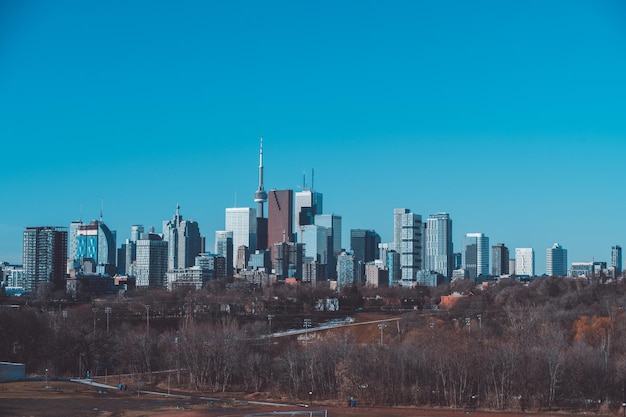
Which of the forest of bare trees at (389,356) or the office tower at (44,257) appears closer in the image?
the forest of bare trees at (389,356)

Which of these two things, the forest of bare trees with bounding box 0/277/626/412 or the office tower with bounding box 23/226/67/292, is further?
the office tower with bounding box 23/226/67/292

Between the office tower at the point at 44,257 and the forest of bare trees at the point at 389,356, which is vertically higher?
the office tower at the point at 44,257

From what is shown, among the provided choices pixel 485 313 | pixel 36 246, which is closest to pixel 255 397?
pixel 485 313

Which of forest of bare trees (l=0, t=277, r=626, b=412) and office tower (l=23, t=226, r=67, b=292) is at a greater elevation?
office tower (l=23, t=226, r=67, b=292)

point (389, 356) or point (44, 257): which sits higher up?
point (44, 257)
